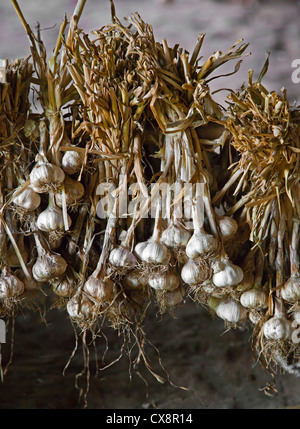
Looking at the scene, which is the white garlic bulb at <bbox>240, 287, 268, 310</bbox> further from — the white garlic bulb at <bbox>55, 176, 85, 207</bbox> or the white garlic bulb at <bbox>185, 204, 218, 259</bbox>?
the white garlic bulb at <bbox>55, 176, 85, 207</bbox>

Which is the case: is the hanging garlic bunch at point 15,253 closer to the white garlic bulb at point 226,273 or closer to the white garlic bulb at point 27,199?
the white garlic bulb at point 27,199

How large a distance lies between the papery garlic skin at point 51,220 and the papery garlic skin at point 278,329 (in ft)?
1.36

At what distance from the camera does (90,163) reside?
92 cm

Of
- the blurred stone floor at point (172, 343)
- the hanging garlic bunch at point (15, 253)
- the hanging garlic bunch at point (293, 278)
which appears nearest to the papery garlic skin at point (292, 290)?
the hanging garlic bunch at point (293, 278)

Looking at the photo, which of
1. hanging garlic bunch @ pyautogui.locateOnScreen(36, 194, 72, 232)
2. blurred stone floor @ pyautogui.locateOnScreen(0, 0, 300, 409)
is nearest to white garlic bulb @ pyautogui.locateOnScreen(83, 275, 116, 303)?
hanging garlic bunch @ pyautogui.locateOnScreen(36, 194, 72, 232)

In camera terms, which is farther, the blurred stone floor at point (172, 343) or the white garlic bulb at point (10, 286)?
the blurred stone floor at point (172, 343)

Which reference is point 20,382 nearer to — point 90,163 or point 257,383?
point 257,383

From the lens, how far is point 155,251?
82cm

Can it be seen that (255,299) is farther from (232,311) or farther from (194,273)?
(194,273)

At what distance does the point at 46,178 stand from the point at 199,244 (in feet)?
0.95

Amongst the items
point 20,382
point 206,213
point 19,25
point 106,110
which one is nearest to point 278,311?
point 206,213

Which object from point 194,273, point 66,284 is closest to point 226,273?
point 194,273

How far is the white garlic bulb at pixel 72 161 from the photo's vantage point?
2.83ft
